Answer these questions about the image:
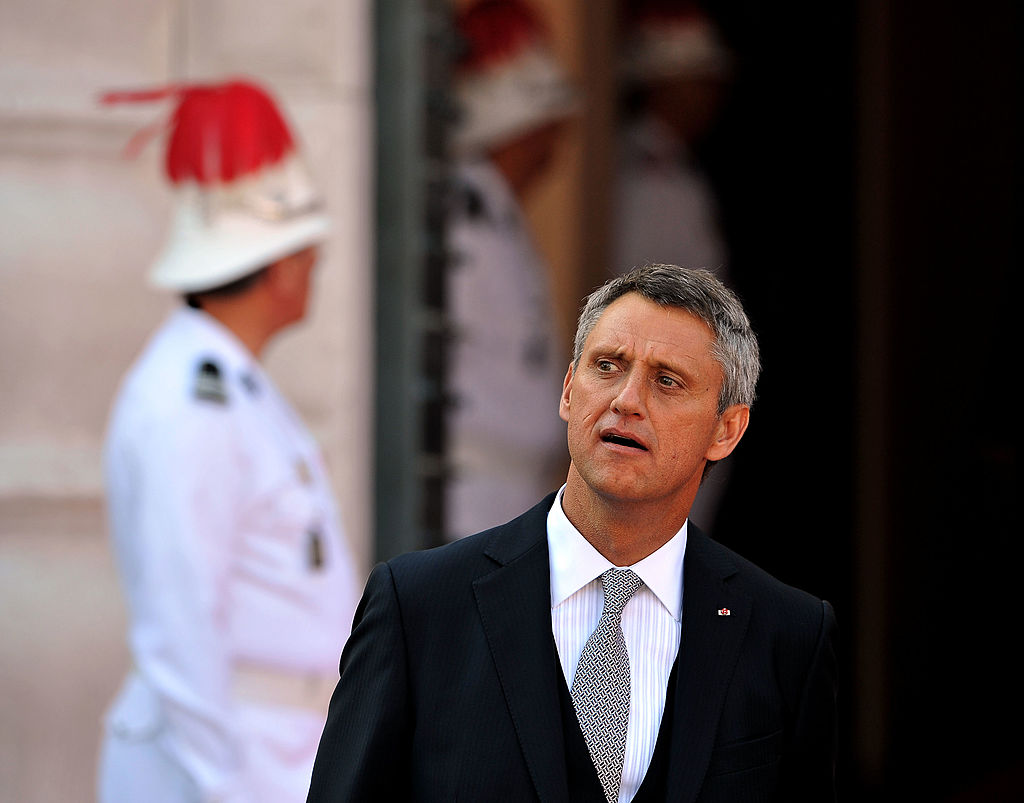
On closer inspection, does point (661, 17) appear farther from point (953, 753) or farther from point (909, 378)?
point (953, 753)

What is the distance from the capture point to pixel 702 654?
6.00 ft

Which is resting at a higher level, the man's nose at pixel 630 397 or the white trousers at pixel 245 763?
the man's nose at pixel 630 397

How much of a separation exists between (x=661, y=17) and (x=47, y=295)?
376 cm

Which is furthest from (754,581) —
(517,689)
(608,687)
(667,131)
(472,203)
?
(667,131)

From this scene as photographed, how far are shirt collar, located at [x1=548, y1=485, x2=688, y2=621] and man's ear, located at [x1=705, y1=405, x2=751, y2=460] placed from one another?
0.38ft

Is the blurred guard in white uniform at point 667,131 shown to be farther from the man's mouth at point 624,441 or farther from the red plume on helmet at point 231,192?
the man's mouth at point 624,441

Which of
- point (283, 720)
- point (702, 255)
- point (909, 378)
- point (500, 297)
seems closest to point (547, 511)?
point (283, 720)

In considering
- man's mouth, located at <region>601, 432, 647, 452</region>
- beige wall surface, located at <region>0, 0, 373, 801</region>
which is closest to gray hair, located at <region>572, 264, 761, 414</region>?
man's mouth, located at <region>601, 432, 647, 452</region>

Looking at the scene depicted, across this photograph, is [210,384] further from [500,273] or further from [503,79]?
[503,79]

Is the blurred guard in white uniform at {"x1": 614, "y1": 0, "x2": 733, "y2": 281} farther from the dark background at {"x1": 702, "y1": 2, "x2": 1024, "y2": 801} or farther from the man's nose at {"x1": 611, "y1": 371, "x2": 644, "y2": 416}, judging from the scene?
the man's nose at {"x1": 611, "y1": 371, "x2": 644, "y2": 416}

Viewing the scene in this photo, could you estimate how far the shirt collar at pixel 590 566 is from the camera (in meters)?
1.86

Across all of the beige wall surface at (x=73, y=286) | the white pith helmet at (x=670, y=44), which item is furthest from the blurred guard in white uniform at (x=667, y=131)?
the beige wall surface at (x=73, y=286)

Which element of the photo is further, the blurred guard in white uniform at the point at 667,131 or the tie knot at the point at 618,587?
the blurred guard in white uniform at the point at 667,131

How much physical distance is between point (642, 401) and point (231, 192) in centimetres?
227
